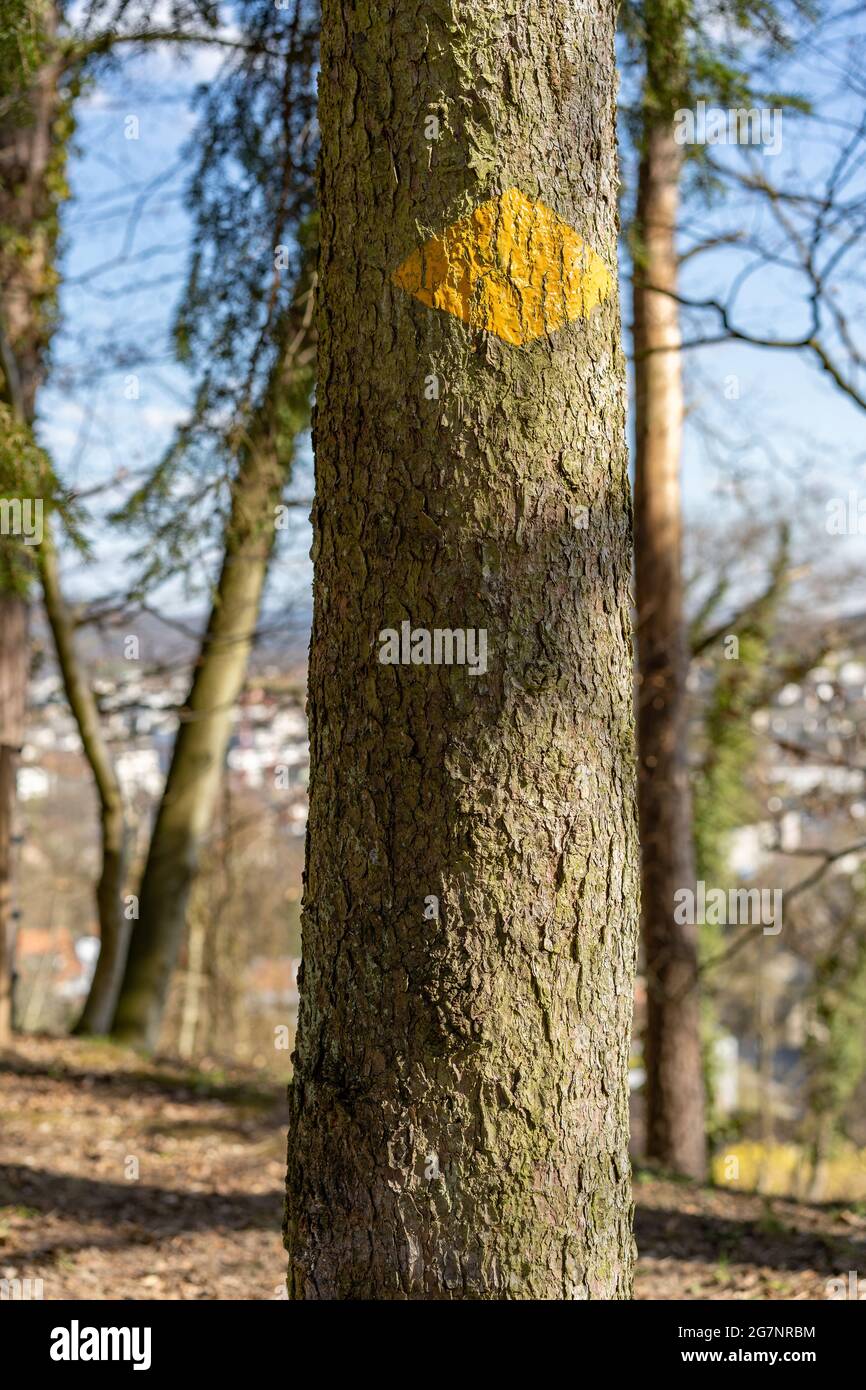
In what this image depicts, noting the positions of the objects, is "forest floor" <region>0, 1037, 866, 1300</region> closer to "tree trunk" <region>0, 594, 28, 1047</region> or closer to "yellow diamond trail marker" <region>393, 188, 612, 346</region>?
"tree trunk" <region>0, 594, 28, 1047</region>

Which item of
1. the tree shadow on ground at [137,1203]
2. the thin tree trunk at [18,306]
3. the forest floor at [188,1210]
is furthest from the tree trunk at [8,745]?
the tree shadow on ground at [137,1203]

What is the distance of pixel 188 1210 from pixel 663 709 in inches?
171

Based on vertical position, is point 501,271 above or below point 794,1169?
above

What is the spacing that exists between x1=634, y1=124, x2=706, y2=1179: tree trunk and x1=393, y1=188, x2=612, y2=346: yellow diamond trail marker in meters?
5.38

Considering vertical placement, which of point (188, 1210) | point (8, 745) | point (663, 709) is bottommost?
point (188, 1210)

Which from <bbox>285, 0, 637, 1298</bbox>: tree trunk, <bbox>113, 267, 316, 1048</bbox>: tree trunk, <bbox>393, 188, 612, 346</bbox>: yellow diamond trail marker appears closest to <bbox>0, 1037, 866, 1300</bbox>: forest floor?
<bbox>113, 267, 316, 1048</bbox>: tree trunk

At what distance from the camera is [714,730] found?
13.1m

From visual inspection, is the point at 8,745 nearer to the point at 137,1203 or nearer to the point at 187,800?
the point at 187,800

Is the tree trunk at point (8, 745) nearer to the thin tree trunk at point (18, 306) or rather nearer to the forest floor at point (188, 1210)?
the thin tree trunk at point (18, 306)

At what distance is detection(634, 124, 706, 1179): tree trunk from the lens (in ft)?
24.1

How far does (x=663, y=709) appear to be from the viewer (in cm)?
772

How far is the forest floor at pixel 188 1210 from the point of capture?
Result: 3963mm

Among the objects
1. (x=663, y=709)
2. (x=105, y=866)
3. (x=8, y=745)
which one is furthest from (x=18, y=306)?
(x=663, y=709)

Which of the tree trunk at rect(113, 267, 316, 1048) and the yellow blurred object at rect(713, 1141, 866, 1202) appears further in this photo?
the yellow blurred object at rect(713, 1141, 866, 1202)
